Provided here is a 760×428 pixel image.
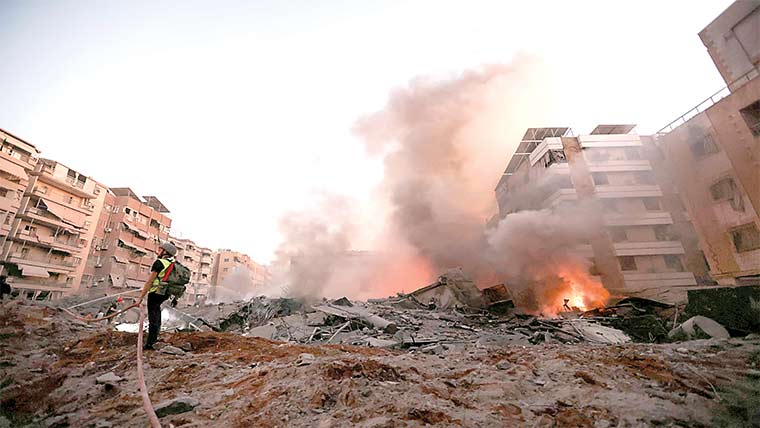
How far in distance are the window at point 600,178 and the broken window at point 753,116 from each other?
943 cm

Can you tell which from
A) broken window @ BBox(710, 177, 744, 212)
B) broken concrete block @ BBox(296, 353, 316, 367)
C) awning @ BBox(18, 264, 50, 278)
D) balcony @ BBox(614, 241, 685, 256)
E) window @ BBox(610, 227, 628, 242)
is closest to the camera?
broken concrete block @ BBox(296, 353, 316, 367)

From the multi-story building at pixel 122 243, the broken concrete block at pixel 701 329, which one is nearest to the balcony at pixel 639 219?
the broken concrete block at pixel 701 329

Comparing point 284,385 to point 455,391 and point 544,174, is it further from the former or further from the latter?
point 544,174

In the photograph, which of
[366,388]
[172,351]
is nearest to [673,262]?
[366,388]

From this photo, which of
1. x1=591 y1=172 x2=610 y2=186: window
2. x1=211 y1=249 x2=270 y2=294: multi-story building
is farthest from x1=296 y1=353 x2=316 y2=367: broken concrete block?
x1=211 y1=249 x2=270 y2=294: multi-story building

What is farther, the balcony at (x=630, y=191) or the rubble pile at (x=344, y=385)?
the balcony at (x=630, y=191)

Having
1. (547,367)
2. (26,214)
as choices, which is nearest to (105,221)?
(26,214)

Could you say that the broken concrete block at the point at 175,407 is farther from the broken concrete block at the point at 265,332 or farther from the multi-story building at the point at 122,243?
the multi-story building at the point at 122,243

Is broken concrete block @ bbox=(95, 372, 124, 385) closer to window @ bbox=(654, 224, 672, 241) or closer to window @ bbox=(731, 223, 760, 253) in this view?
window @ bbox=(731, 223, 760, 253)

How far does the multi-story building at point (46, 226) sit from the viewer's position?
2525cm

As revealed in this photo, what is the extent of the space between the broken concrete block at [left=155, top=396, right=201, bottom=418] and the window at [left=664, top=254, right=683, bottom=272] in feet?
107

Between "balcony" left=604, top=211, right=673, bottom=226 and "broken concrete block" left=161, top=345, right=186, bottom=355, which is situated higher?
"balcony" left=604, top=211, right=673, bottom=226

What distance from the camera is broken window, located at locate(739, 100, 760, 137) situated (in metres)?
16.6

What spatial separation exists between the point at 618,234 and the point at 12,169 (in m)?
52.5
